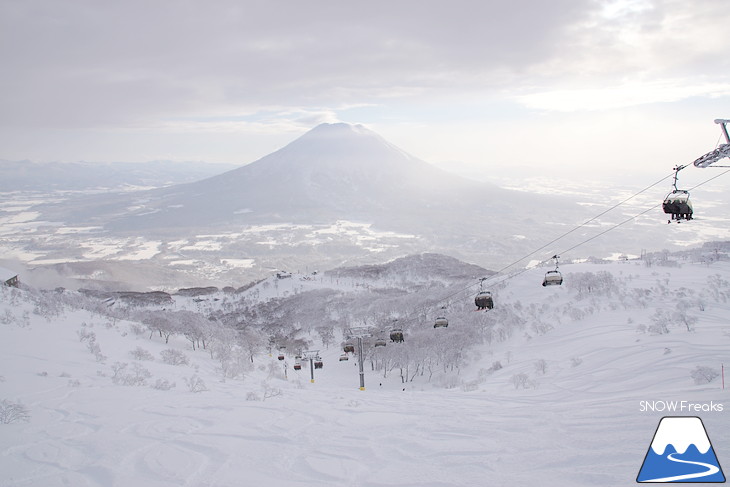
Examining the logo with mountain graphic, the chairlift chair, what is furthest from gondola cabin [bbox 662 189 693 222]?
the logo with mountain graphic

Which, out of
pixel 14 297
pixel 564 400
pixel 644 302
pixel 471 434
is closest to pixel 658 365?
pixel 564 400

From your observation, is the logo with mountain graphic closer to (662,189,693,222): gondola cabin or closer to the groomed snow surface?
the groomed snow surface

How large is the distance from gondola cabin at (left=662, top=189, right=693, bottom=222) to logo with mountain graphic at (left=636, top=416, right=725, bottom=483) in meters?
6.17

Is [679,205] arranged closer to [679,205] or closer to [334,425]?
[679,205]

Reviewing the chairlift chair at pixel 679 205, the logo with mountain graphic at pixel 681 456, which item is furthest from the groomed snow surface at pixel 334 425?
the chairlift chair at pixel 679 205

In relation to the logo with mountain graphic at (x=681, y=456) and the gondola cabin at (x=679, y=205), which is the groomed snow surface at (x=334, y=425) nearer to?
the logo with mountain graphic at (x=681, y=456)

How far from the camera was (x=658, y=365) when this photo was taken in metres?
12.9

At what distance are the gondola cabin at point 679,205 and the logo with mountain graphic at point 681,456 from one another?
617 centimetres

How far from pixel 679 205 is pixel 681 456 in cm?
761

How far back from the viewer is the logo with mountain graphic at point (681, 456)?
527 cm

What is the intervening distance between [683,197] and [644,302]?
20712mm

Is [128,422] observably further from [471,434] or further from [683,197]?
[683,197]

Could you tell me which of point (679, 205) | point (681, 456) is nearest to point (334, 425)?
point (681, 456)

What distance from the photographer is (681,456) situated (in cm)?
585
